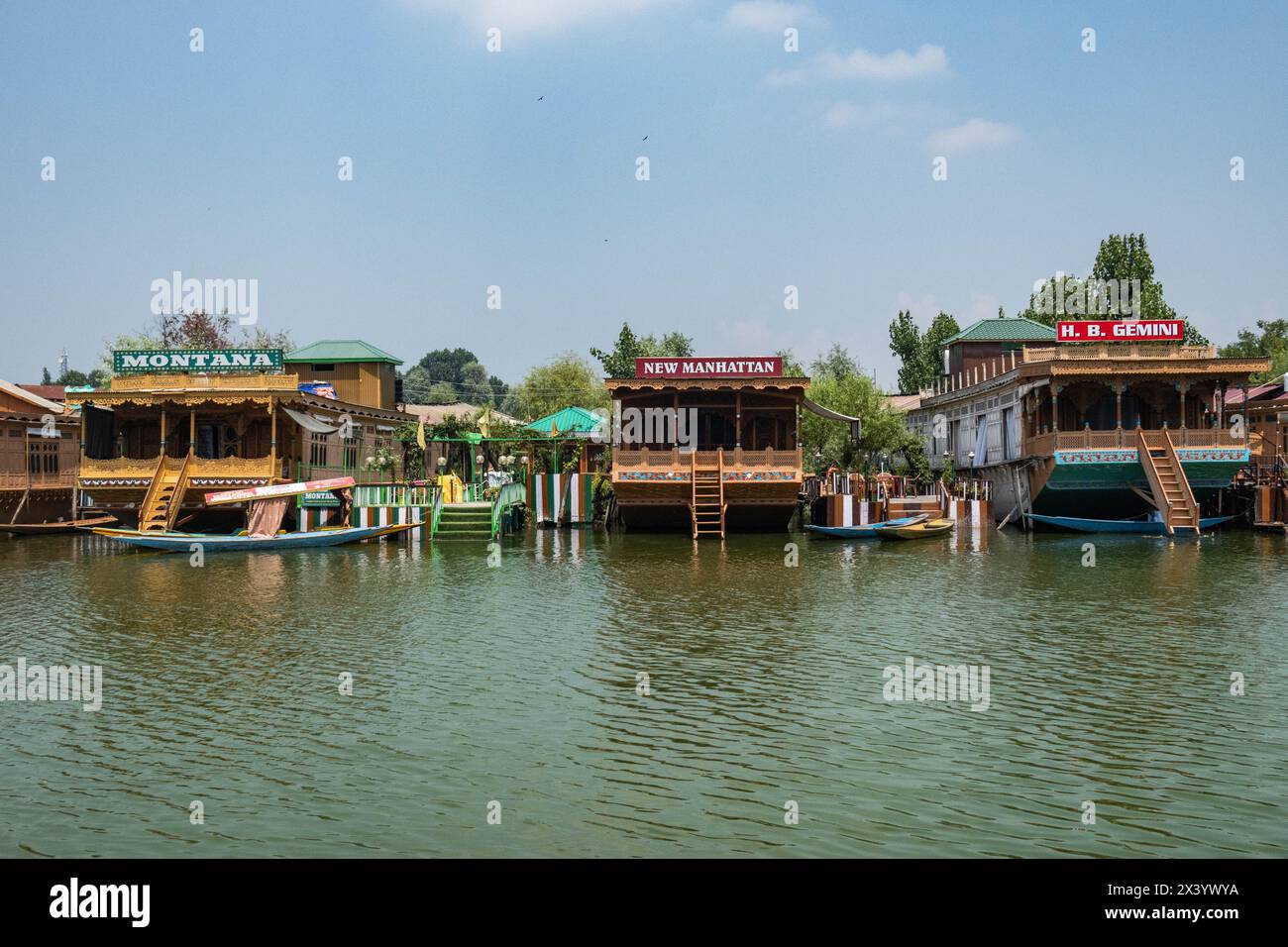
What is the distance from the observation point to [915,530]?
37.9 meters

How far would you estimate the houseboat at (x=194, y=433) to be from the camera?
133 ft

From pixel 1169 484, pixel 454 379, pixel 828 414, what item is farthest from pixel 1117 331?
pixel 454 379

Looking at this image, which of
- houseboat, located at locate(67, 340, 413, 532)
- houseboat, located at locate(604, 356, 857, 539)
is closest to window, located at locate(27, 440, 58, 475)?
houseboat, located at locate(67, 340, 413, 532)

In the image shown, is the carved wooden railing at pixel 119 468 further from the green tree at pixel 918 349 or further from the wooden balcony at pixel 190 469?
the green tree at pixel 918 349

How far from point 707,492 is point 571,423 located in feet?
33.0

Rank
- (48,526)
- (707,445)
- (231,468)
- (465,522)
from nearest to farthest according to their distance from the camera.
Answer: (231,468)
(465,522)
(707,445)
(48,526)

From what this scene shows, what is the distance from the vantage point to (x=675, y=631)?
760 inches

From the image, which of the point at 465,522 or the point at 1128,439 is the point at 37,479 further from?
the point at 1128,439

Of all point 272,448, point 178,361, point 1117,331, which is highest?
point 1117,331

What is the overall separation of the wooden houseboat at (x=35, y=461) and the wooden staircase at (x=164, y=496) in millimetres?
9673

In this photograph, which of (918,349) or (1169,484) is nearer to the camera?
(1169,484)

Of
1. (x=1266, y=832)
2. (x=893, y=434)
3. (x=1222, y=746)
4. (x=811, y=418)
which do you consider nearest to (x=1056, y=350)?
(x=893, y=434)

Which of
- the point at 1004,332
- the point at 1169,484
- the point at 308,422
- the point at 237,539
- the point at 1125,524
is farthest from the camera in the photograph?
the point at 1004,332

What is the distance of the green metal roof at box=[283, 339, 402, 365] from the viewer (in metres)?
58.7
